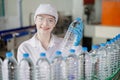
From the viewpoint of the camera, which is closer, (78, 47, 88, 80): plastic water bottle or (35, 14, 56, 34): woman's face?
(78, 47, 88, 80): plastic water bottle

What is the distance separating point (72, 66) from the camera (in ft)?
4.04

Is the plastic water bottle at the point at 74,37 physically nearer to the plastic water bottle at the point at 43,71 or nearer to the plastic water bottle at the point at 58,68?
the plastic water bottle at the point at 58,68

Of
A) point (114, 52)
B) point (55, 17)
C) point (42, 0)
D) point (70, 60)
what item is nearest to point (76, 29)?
A: point (55, 17)

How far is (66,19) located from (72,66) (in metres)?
3.35

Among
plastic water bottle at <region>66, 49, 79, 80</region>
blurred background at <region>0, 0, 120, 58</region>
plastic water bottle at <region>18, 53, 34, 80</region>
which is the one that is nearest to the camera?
plastic water bottle at <region>18, 53, 34, 80</region>

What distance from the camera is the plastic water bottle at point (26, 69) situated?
1114 millimetres

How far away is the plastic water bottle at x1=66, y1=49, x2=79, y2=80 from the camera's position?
1214mm

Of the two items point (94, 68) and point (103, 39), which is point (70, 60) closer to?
point (94, 68)

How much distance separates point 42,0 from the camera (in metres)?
5.08

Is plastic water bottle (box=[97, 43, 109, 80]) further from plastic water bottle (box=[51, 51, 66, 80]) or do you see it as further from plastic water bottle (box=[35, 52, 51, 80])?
plastic water bottle (box=[35, 52, 51, 80])

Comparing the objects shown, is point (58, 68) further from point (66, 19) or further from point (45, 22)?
point (66, 19)

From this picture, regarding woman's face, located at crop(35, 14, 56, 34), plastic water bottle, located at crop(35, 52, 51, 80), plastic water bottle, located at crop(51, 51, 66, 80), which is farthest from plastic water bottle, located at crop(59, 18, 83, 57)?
plastic water bottle, located at crop(35, 52, 51, 80)

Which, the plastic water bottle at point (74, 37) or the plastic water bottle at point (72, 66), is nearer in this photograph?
the plastic water bottle at point (72, 66)

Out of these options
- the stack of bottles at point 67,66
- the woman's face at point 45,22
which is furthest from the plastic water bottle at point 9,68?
the woman's face at point 45,22
